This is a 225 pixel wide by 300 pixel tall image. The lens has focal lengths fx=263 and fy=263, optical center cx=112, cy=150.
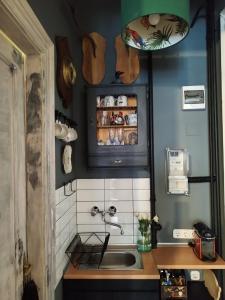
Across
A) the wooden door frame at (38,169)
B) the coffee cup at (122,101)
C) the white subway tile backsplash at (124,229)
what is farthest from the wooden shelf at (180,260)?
the coffee cup at (122,101)

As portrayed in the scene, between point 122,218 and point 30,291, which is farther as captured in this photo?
point 122,218

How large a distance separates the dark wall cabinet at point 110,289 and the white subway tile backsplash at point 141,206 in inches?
24.5

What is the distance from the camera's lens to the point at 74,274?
5.36 ft

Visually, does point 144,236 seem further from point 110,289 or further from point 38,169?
point 38,169

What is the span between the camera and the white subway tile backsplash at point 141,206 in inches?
84.7

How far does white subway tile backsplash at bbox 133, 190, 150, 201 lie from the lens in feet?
7.07

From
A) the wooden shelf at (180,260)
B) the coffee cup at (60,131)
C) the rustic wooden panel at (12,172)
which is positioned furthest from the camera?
the wooden shelf at (180,260)

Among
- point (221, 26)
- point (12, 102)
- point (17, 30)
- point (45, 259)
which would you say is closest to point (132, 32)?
point (17, 30)

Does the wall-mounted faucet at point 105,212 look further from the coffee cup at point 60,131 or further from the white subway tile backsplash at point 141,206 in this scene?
the coffee cup at point 60,131

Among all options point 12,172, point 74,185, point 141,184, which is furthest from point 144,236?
point 12,172

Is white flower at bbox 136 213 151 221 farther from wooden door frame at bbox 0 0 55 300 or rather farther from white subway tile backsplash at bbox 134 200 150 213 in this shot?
wooden door frame at bbox 0 0 55 300

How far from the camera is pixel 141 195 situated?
216 centimetres

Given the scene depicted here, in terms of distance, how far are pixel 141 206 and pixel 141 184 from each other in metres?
0.18

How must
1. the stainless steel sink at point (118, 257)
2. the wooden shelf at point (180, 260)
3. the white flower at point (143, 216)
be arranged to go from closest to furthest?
1. the wooden shelf at point (180, 260)
2. the stainless steel sink at point (118, 257)
3. the white flower at point (143, 216)
